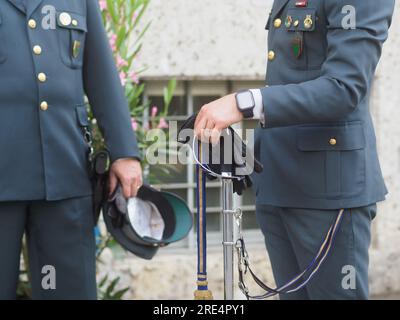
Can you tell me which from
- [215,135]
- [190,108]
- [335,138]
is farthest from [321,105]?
[190,108]

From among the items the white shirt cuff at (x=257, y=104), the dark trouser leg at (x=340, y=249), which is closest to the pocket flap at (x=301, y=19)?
the white shirt cuff at (x=257, y=104)

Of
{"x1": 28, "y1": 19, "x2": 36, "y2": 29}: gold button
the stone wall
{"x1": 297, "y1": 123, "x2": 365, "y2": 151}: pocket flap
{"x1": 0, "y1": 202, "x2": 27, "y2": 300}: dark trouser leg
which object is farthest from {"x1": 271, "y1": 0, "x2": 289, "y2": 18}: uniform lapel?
the stone wall

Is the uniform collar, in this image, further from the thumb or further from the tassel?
the tassel

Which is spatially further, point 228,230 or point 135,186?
point 135,186

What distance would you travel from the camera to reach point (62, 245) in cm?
260

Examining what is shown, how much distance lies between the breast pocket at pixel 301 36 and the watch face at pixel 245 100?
0.28 meters

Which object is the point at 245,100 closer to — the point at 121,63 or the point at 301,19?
the point at 301,19

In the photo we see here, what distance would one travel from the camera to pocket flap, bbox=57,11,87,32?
2.61 metres

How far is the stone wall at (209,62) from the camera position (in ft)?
14.9

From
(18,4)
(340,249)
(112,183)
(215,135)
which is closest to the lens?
(215,135)

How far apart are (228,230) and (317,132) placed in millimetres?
471

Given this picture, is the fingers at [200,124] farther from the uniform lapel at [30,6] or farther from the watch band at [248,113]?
the uniform lapel at [30,6]

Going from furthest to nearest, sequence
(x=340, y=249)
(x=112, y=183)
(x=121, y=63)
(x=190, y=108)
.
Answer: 1. (x=190, y=108)
2. (x=121, y=63)
3. (x=112, y=183)
4. (x=340, y=249)
